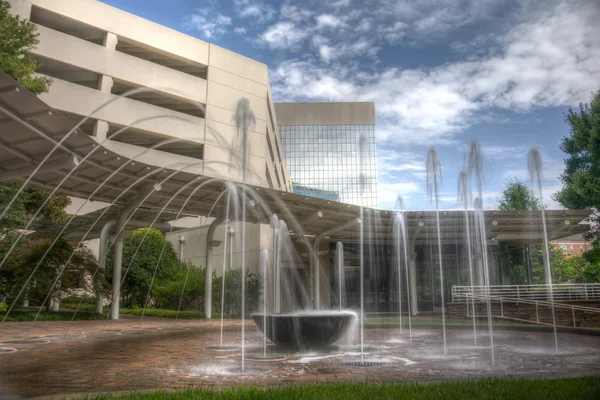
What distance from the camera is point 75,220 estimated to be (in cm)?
2777

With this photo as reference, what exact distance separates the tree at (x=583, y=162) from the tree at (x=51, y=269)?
30505 mm

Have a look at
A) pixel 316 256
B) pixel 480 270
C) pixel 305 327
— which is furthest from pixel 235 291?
pixel 305 327

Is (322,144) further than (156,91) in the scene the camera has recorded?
Yes

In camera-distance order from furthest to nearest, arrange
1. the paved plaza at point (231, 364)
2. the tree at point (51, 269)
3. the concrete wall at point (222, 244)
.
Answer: the concrete wall at point (222, 244), the tree at point (51, 269), the paved plaza at point (231, 364)

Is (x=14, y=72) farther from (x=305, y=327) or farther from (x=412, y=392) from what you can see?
(x=412, y=392)

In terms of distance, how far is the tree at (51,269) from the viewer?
19.9m

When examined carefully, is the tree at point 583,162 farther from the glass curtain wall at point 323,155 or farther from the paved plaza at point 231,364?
the glass curtain wall at point 323,155

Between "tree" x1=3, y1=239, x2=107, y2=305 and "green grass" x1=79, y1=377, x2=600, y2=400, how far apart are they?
17020mm

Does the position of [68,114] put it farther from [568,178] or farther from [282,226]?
[568,178]

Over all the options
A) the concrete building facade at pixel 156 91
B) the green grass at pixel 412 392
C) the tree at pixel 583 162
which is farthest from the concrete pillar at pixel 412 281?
the green grass at pixel 412 392

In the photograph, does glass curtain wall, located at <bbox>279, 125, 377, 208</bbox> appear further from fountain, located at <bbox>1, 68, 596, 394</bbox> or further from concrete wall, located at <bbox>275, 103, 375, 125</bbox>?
fountain, located at <bbox>1, 68, 596, 394</bbox>

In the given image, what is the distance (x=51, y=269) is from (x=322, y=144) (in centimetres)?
7510

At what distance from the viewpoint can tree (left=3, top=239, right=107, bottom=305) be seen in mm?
19875

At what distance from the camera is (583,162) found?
35.8 metres
